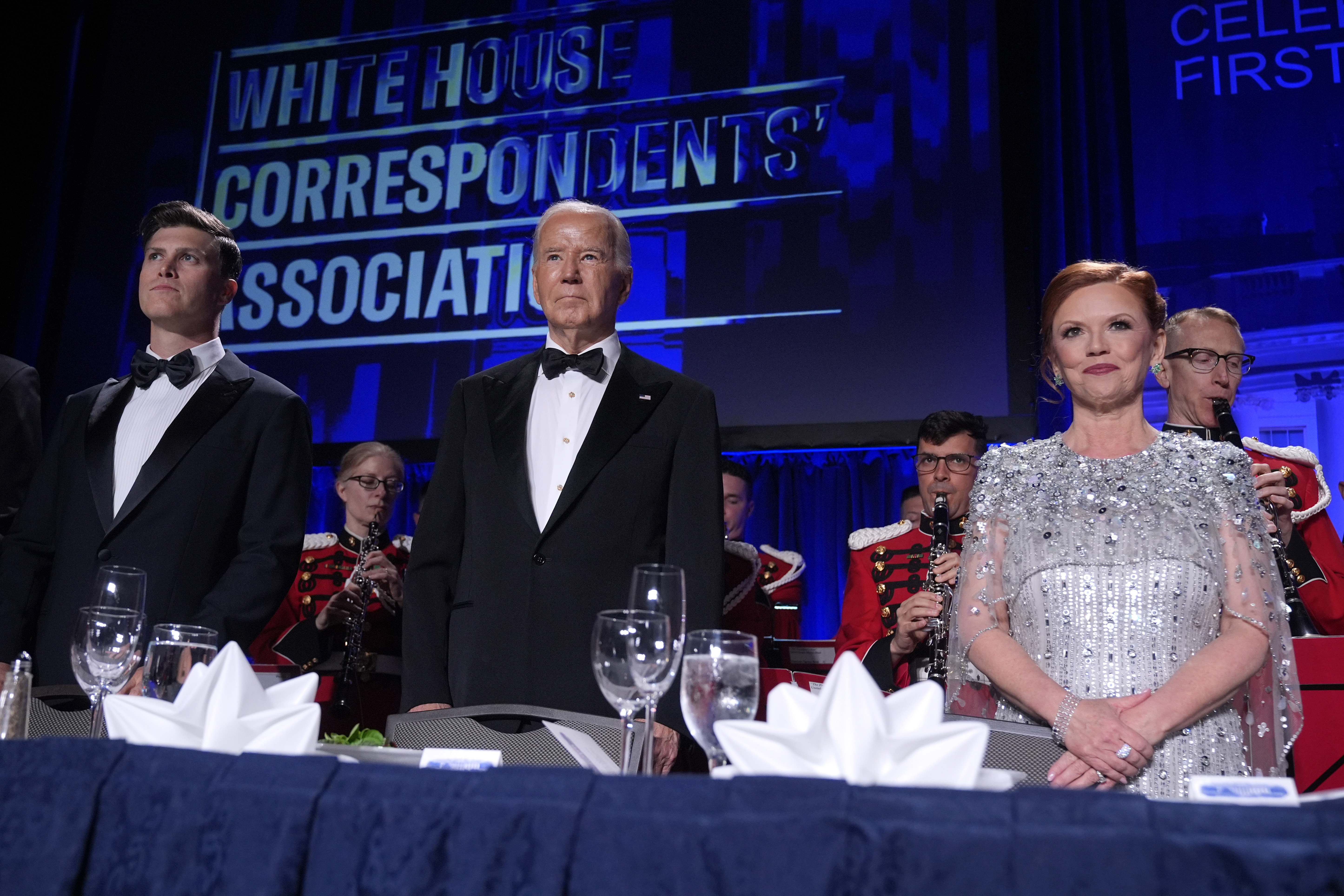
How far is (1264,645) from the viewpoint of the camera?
182cm

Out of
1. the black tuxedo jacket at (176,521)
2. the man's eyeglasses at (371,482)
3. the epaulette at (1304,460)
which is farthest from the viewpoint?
the man's eyeglasses at (371,482)

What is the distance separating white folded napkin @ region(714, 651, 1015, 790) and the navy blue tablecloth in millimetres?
86

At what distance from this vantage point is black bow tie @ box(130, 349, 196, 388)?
2578 mm

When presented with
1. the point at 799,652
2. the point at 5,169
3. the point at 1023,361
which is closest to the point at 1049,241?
the point at 1023,361

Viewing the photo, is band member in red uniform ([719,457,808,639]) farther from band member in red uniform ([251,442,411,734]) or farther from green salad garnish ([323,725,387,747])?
green salad garnish ([323,725,387,747])

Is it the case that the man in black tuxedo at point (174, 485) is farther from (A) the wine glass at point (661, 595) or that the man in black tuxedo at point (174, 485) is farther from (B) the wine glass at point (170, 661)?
(A) the wine glass at point (661, 595)

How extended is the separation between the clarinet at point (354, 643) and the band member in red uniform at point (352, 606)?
2 cm

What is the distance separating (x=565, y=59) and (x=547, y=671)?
4.18m

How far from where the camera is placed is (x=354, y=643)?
3537 millimetres

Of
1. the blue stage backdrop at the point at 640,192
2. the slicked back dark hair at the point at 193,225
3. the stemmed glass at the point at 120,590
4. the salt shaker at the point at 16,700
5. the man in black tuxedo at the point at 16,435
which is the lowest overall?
the salt shaker at the point at 16,700

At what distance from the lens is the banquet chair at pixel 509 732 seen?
4.69 feet

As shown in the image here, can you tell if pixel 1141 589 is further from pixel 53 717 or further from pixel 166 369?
pixel 166 369

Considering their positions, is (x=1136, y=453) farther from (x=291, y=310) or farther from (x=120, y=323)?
(x=120, y=323)

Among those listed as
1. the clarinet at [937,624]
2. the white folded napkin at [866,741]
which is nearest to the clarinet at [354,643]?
the clarinet at [937,624]
